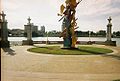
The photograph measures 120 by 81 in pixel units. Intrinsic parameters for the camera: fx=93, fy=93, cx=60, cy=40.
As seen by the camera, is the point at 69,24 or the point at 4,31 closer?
the point at 69,24

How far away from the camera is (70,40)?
18062mm

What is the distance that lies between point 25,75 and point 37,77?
89cm

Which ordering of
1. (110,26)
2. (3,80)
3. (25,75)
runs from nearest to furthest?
1. (3,80)
2. (25,75)
3. (110,26)

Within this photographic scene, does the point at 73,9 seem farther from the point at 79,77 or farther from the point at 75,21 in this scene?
the point at 79,77

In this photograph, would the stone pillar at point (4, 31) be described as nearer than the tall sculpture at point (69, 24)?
No

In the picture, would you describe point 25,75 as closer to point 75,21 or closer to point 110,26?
point 75,21

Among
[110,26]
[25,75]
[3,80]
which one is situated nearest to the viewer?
[3,80]

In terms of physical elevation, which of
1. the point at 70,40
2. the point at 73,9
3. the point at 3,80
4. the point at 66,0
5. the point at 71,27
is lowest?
the point at 3,80

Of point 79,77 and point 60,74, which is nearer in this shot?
point 79,77

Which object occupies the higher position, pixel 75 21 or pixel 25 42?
pixel 75 21

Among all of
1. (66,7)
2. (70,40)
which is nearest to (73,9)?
(66,7)

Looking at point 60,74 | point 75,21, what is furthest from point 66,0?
point 60,74

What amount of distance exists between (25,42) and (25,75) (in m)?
21.9

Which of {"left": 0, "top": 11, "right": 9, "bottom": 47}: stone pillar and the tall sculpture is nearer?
the tall sculpture
